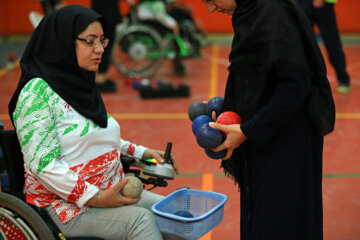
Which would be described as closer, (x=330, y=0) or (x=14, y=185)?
(x=14, y=185)

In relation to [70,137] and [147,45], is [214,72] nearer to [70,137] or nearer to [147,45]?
[147,45]

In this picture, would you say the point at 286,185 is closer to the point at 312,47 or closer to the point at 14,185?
the point at 312,47

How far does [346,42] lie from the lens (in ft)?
34.8

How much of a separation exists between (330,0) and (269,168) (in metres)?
4.71

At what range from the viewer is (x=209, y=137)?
6.45 ft

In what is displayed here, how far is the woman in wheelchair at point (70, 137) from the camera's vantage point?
206cm

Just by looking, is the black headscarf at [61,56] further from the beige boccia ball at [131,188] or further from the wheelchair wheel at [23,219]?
the wheelchair wheel at [23,219]

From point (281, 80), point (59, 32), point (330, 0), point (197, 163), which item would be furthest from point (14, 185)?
point (330, 0)

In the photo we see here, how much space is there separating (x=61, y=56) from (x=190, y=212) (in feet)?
3.15

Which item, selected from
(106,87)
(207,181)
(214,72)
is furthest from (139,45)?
(207,181)

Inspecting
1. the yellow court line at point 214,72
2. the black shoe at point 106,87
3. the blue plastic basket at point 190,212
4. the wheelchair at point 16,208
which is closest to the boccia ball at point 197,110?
the blue plastic basket at point 190,212

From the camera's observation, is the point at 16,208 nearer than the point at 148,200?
Yes

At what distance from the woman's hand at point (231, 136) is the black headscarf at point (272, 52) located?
0.23 ft

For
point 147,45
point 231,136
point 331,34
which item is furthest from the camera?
point 147,45
